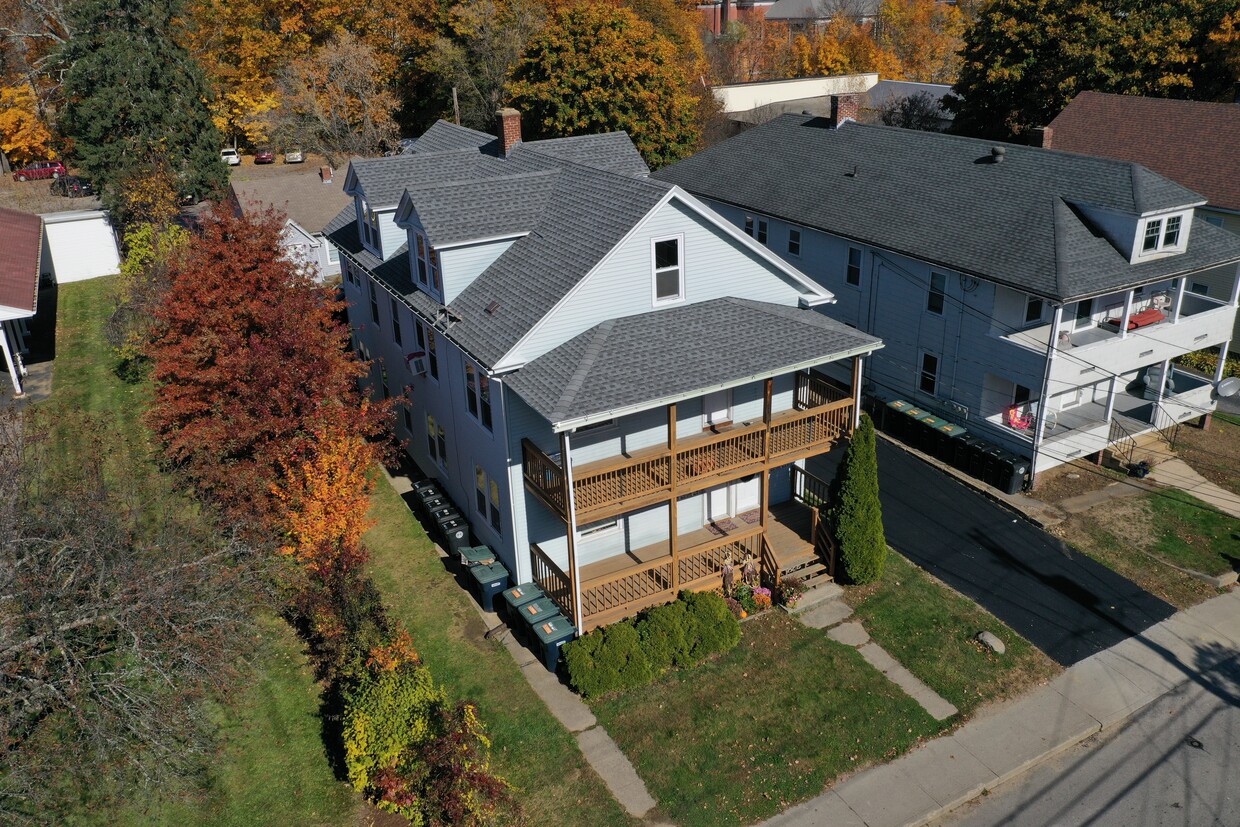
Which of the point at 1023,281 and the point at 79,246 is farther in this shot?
the point at 79,246

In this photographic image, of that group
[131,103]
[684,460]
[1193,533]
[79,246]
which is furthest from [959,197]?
[79,246]

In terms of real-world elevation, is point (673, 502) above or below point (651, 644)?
above

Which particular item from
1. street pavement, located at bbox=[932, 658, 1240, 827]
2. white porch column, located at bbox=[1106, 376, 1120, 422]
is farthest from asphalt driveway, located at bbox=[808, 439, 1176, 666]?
white porch column, located at bbox=[1106, 376, 1120, 422]

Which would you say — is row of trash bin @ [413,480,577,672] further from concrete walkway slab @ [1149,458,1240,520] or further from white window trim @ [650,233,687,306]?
concrete walkway slab @ [1149,458,1240,520]

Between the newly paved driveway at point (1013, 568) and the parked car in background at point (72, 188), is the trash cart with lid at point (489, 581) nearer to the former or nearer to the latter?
the newly paved driveway at point (1013, 568)

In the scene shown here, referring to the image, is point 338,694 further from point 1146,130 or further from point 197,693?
point 1146,130

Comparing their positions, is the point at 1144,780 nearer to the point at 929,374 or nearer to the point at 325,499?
the point at 929,374
